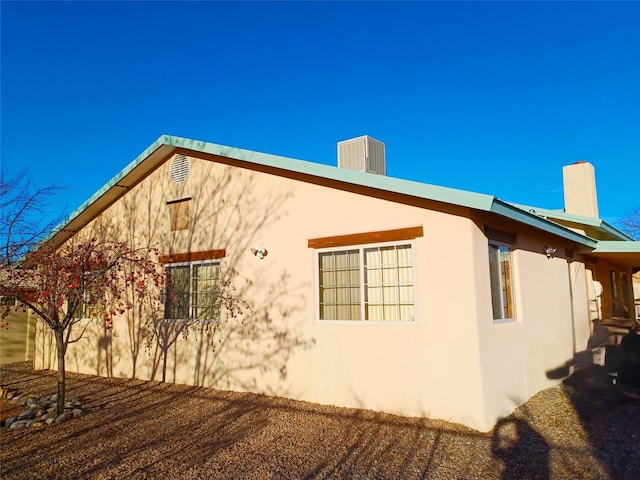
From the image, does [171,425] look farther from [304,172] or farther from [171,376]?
[304,172]

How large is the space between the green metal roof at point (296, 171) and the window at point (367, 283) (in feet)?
3.33

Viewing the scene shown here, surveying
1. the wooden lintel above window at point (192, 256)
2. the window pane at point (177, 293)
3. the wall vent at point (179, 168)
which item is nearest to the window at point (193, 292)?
the window pane at point (177, 293)

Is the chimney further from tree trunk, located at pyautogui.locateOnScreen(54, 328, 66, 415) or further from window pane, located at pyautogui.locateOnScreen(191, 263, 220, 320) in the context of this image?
tree trunk, located at pyautogui.locateOnScreen(54, 328, 66, 415)

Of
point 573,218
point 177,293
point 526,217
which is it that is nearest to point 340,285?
point 526,217

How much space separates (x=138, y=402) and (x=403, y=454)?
5137mm

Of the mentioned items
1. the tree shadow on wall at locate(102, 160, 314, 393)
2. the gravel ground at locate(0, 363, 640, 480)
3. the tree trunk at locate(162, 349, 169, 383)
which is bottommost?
the gravel ground at locate(0, 363, 640, 480)

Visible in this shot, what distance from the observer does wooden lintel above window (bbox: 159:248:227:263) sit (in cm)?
884

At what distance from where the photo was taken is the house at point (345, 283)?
238 inches

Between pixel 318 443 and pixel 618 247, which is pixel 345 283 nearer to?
pixel 318 443

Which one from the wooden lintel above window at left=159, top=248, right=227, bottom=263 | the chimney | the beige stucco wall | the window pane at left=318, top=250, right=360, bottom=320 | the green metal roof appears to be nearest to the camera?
the green metal roof

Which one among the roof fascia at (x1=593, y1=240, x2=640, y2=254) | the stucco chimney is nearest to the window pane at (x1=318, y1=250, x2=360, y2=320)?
the roof fascia at (x1=593, y1=240, x2=640, y2=254)

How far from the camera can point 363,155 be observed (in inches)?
361

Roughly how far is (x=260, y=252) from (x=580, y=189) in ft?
32.2

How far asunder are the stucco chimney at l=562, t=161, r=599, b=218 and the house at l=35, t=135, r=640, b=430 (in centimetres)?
136
